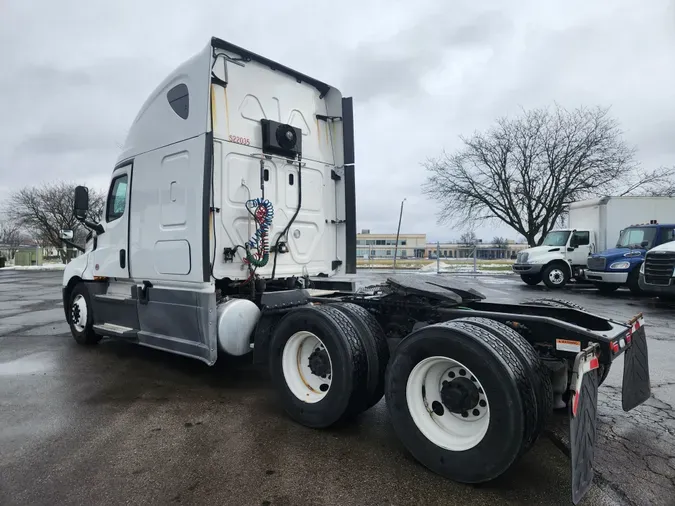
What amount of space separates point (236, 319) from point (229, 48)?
288 centimetres

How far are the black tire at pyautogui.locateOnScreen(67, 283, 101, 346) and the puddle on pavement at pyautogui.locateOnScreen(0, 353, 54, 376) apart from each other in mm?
541

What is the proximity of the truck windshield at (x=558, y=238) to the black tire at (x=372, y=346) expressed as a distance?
1609cm

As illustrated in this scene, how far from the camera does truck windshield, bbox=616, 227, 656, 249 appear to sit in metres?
14.2

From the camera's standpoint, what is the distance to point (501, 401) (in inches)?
104

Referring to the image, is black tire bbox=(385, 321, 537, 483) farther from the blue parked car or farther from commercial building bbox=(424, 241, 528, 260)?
commercial building bbox=(424, 241, 528, 260)

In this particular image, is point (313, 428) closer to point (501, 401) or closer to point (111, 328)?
point (501, 401)

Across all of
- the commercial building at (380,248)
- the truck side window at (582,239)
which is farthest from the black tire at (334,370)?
the commercial building at (380,248)

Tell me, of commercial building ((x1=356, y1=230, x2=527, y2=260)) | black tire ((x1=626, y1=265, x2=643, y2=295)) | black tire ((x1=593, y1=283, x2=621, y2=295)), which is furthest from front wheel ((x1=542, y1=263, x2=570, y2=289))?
commercial building ((x1=356, y1=230, x2=527, y2=260))

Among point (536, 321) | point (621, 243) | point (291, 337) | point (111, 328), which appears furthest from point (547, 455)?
point (621, 243)

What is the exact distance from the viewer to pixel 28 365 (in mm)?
5859

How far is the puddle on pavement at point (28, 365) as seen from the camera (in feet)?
18.3

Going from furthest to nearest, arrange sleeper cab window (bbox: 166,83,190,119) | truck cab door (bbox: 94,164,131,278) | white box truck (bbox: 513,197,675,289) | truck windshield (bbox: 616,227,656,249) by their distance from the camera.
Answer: white box truck (bbox: 513,197,675,289) → truck windshield (bbox: 616,227,656,249) → truck cab door (bbox: 94,164,131,278) → sleeper cab window (bbox: 166,83,190,119)

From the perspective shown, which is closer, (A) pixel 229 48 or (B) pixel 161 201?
(A) pixel 229 48

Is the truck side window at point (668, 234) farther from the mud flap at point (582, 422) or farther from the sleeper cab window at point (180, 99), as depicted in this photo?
the sleeper cab window at point (180, 99)
